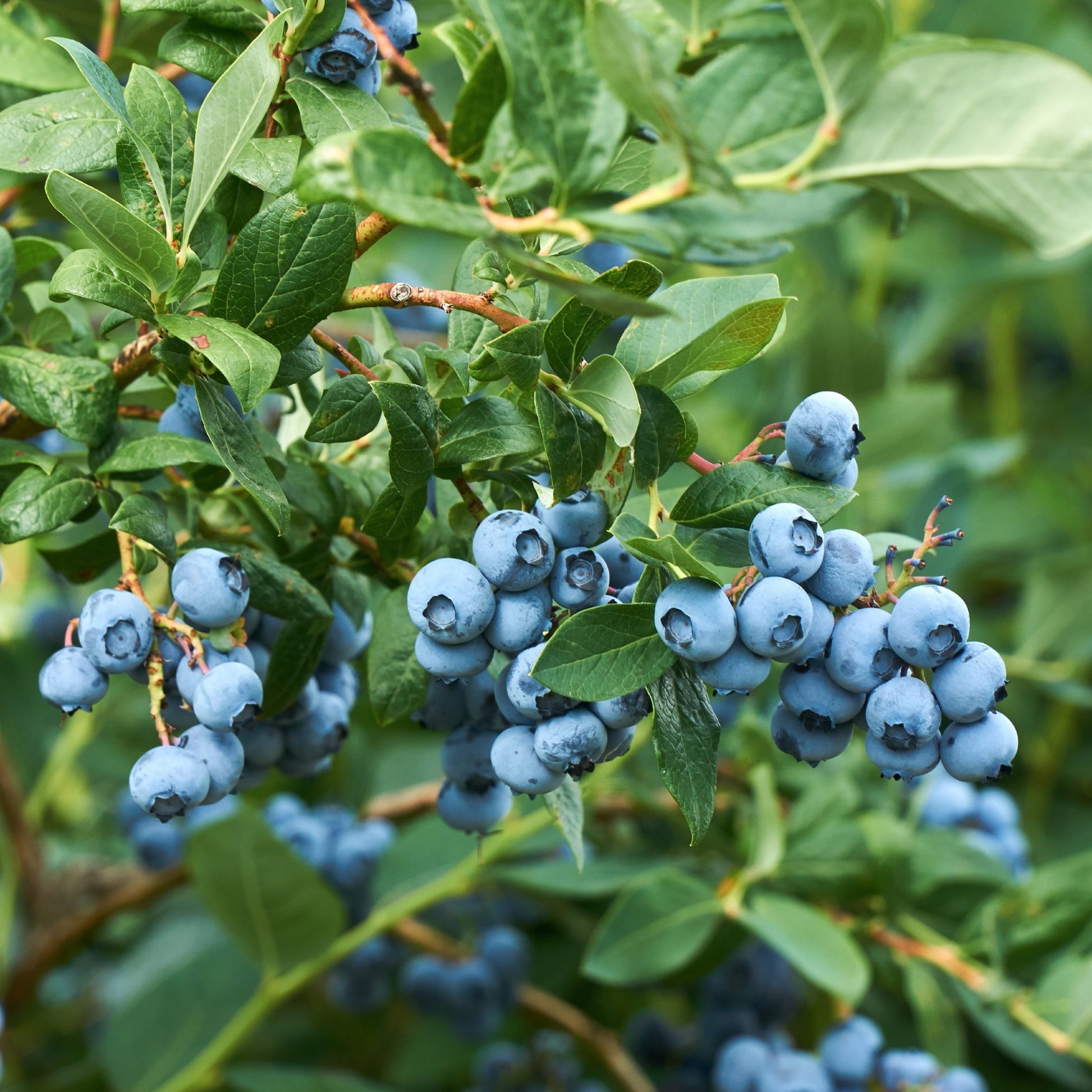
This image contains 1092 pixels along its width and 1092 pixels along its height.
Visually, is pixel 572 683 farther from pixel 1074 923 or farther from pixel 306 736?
pixel 1074 923

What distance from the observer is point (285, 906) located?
1.36 m

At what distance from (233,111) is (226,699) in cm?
34

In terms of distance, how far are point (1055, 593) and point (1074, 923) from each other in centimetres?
65

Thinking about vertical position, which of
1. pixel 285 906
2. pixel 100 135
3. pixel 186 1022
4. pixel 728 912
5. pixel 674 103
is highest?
pixel 674 103

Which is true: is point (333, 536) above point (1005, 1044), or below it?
above

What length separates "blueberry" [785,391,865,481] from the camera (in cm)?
69

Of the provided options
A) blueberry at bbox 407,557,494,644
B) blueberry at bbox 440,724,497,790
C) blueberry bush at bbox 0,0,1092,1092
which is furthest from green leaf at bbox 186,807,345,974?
blueberry at bbox 407,557,494,644

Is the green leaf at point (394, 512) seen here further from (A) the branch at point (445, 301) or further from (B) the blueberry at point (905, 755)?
(B) the blueberry at point (905, 755)

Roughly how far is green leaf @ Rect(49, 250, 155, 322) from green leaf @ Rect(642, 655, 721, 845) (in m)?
0.38

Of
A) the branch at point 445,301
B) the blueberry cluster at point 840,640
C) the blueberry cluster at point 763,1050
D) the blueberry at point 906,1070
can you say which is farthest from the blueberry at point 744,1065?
the branch at point 445,301

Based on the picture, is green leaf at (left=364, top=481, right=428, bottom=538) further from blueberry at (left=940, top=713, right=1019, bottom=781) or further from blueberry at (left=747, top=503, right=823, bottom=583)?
blueberry at (left=940, top=713, right=1019, bottom=781)

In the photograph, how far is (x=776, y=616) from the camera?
0.64 m

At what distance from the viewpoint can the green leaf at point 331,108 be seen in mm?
729

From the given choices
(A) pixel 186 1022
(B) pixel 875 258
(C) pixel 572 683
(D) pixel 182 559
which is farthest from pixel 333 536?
(B) pixel 875 258
